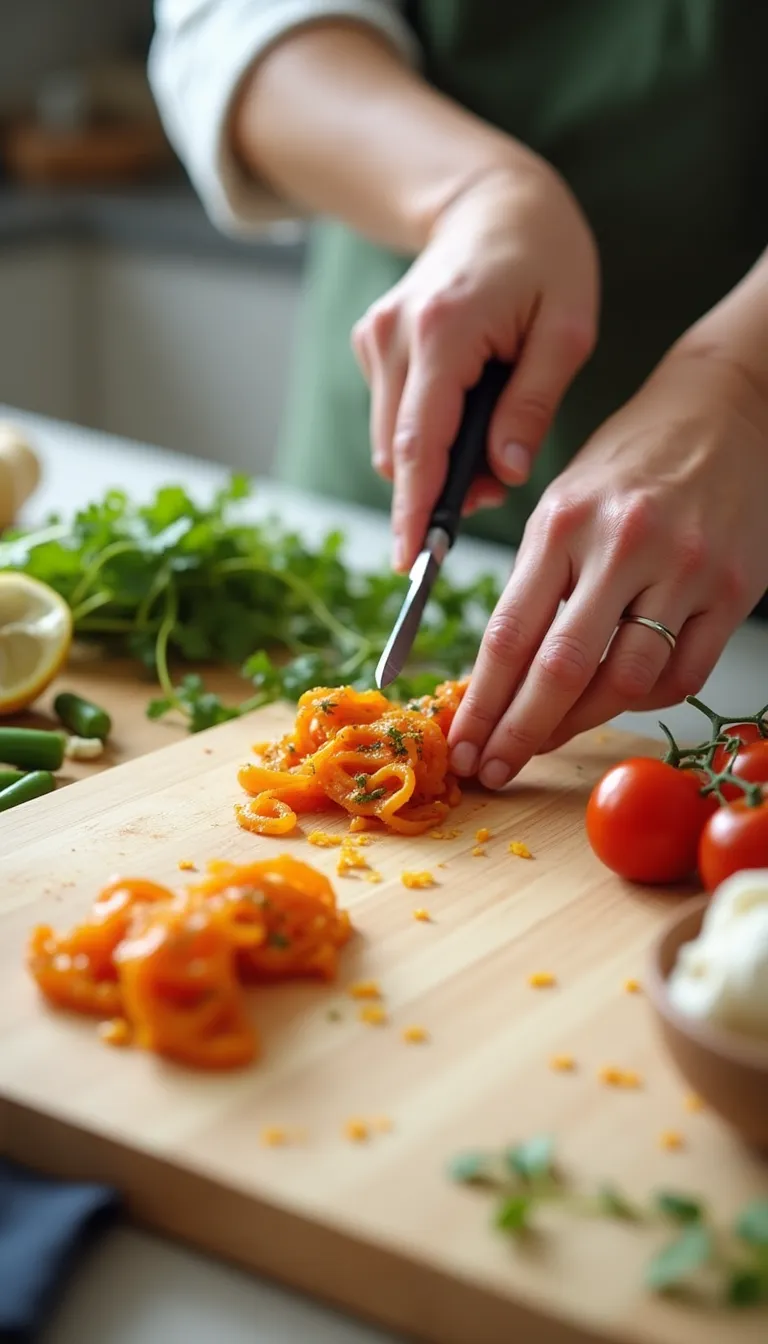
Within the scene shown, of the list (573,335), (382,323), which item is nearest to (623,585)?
(573,335)

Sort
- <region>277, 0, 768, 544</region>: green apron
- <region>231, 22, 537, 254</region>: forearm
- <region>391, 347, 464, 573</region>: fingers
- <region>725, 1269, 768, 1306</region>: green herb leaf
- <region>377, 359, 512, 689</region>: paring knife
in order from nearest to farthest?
1. <region>725, 1269, 768, 1306</region>: green herb leaf
2. <region>377, 359, 512, 689</region>: paring knife
3. <region>391, 347, 464, 573</region>: fingers
4. <region>231, 22, 537, 254</region>: forearm
5. <region>277, 0, 768, 544</region>: green apron

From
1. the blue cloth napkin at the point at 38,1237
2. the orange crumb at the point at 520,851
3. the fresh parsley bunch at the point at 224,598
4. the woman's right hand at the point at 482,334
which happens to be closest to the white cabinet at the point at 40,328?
the fresh parsley bunch at the point at 224,598

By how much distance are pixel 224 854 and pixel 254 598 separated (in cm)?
76

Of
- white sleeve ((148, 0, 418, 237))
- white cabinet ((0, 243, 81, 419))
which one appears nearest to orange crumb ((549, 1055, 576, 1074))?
white sleeve ((148, 0, 418, 237))

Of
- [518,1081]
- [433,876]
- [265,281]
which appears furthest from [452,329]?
[265,281]

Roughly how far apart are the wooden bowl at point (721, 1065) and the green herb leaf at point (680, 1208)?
0.07 m

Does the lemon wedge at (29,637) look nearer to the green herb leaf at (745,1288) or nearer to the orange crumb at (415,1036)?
the orange crumb at (415,1036)

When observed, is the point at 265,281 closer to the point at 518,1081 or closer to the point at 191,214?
the point at 191,214

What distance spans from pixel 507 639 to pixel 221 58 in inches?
52.5

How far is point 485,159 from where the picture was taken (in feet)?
7.29

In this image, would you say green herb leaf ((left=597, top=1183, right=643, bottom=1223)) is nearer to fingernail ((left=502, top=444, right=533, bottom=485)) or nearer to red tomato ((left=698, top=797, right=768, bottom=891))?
red tomato ((left=698, top=797, right=768, bottom=891))

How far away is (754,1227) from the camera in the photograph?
104 cm

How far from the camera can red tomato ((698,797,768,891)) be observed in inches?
54.6

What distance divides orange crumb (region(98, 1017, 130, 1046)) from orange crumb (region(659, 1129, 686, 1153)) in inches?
16.9
